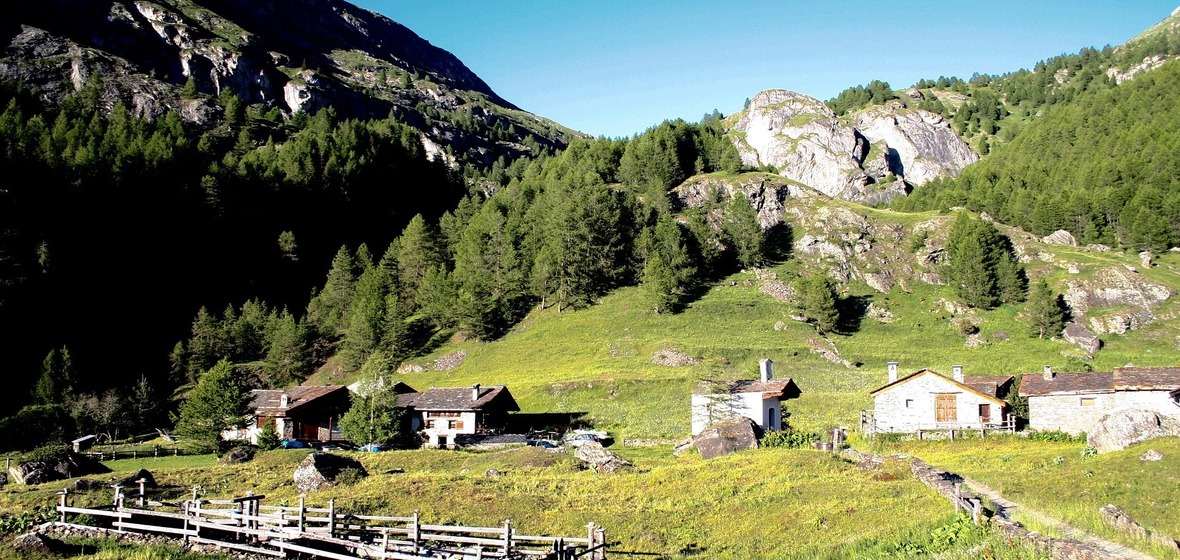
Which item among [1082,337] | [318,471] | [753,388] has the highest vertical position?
[1082,337]

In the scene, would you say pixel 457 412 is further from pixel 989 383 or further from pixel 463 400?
pixel 989 383

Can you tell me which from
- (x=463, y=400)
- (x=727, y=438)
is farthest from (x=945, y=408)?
(x=463, y=400)

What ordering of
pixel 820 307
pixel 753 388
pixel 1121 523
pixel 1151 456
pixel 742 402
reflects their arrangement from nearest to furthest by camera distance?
pixel 1121 523
pixel 1151 456
pixel 742 402
pixel 753 388
pixel 820 307

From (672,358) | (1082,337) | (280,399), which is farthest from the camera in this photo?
(1082,337)

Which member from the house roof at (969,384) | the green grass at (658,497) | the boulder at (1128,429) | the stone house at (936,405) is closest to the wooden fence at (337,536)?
the green grass at (658,497)

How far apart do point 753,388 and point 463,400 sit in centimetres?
2867

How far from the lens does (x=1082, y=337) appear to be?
305ft

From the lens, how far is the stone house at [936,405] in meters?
53.3

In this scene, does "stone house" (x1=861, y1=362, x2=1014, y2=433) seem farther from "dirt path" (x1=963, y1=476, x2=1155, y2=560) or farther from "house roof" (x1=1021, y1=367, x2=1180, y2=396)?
"dirt path" (x1=963, y1=476, x2=1155, y2=560)

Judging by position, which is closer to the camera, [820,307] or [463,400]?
[463,400]

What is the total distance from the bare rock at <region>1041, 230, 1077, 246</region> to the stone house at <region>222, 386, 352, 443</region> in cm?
12226

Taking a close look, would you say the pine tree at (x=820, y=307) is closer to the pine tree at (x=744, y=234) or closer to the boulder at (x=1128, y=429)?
the pine tree at (x=744, y=234)

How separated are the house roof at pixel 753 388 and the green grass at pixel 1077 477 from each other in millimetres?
14696

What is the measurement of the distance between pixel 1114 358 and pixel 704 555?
85.1 metres
